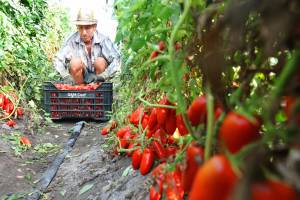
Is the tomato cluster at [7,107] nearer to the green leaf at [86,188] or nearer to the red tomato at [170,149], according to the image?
the green leaf at [86,188]

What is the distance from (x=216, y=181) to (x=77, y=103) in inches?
192

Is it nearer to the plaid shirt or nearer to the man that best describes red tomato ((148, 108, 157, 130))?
the man

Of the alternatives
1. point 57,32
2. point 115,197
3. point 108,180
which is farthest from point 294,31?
point 57,32

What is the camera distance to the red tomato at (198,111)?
0.96 m

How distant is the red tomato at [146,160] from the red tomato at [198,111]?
1.37 meters

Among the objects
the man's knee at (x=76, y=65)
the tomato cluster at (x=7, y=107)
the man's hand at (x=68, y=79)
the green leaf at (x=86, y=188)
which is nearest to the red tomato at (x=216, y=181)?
the green leaf at (x=86, y=188)

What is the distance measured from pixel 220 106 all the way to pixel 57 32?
10.2 meters

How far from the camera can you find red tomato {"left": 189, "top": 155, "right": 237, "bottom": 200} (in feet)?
1.93

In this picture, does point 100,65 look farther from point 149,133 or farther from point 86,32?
point 149,133

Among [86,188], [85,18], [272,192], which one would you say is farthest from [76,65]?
[272,192]

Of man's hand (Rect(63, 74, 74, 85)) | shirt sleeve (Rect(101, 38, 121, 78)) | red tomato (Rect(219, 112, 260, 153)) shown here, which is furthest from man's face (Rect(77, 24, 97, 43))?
red tomato (Rect(219, 112, 260, 153))

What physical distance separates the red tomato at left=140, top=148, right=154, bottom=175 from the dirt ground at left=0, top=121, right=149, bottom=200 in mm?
72

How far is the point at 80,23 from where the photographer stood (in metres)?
5.74

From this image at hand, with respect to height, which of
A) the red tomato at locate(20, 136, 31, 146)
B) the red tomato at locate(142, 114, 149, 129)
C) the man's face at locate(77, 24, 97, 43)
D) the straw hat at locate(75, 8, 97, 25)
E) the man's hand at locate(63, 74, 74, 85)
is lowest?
the red tomato at locate(20, 136, 31, 146)
